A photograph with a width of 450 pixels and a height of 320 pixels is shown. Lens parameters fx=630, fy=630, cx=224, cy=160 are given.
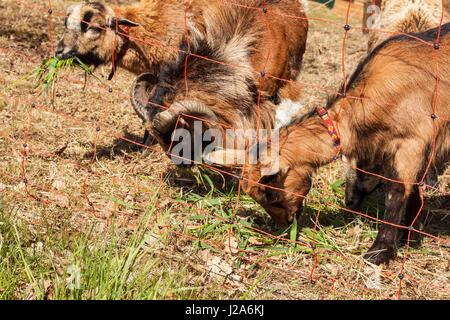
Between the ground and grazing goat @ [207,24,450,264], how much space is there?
29 cm

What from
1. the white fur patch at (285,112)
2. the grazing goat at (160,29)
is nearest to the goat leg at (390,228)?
the white fur patch at (285,112)

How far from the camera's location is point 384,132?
17.1ft

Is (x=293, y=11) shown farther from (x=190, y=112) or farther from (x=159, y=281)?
(x=159, y=281)

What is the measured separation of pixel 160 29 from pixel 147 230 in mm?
3033

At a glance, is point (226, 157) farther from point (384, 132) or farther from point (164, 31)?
point (164, 31)

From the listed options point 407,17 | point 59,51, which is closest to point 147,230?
point 59,51

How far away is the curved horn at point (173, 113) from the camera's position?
5773 millimetres

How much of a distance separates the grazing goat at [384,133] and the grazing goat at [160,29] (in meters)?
1.55

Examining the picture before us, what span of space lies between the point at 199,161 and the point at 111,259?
6.87ft

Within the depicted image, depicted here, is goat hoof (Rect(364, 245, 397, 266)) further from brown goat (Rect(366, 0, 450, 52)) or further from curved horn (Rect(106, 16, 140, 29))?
curved horn (Rect(106, 16, 140, 29))

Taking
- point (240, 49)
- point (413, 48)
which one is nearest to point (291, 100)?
point (240, 49)

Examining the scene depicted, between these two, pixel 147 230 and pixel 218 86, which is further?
pixel 218 86

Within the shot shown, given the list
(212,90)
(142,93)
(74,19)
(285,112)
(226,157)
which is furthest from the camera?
(74,19)
